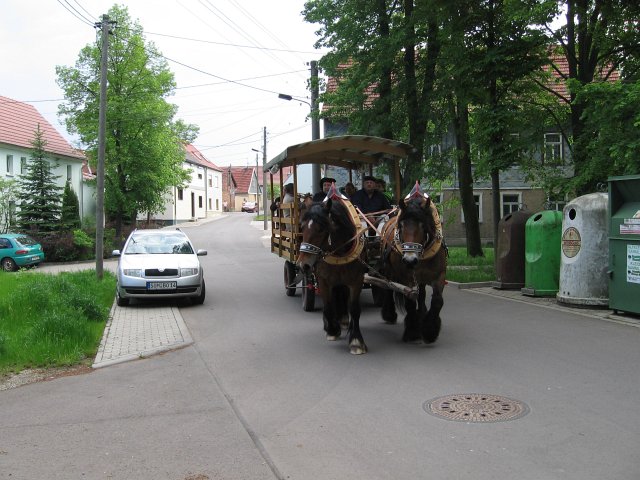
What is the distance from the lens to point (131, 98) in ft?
111

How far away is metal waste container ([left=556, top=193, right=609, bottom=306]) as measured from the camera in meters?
10.2

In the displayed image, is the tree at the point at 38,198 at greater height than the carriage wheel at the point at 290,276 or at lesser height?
greater

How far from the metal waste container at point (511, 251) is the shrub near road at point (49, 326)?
8346mm

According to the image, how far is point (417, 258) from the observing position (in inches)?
258

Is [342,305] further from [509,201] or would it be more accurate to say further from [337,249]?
[509,201]

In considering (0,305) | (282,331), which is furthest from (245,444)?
(0,305)

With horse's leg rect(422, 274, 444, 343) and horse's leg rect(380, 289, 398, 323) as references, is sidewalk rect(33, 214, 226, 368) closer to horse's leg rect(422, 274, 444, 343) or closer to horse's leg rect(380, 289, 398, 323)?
horse's leg rect(380, 289, 398, 323)

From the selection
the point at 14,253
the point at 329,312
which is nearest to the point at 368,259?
the point at 329,312

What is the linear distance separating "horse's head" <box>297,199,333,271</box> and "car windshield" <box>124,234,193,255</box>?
671 cm

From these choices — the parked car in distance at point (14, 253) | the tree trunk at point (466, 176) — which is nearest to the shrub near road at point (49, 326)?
the tree trunk at point (466, 176)

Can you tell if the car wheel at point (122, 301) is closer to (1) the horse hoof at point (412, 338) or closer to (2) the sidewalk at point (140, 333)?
(2) the sidewalk at point (140, 333)

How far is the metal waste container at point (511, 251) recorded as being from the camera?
1267 centimetres

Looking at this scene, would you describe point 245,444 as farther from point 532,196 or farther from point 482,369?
point 532,196

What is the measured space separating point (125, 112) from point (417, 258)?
29.9 metres
